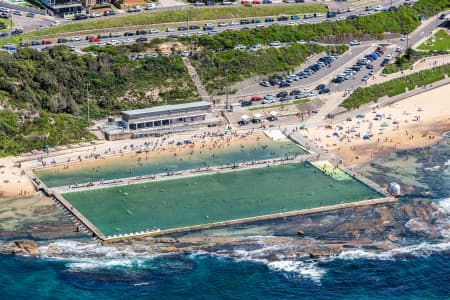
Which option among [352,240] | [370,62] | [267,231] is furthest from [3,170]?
[370,62]

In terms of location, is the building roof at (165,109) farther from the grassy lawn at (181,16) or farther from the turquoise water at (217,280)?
the turquoise water at (217,280)

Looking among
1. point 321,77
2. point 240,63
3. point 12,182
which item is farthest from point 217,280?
point 321,77

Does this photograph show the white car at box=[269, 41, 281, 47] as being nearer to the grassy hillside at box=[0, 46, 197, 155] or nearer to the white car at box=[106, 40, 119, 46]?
the grassy hillside at box=[0, 46, 197, 155]

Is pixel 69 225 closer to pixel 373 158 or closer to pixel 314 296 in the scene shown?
pixel 314 296

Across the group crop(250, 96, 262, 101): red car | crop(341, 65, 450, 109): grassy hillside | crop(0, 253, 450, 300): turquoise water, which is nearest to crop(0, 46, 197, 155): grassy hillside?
crop(250, 96, 262, 101): red car

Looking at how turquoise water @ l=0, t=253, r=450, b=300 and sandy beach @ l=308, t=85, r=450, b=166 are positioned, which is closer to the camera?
turquoise water @ l=0, t=253, r=450, b=300

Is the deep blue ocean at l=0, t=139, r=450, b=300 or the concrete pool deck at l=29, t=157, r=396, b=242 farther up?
the concrete pool deck at l=29, t=157, r=396, b=242
